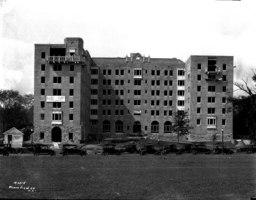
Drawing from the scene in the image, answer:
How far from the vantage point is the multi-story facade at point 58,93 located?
2781 inches

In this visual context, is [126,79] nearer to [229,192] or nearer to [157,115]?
[157,115]

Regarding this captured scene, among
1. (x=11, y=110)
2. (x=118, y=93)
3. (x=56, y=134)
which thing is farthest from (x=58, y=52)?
(x=118, y=93)

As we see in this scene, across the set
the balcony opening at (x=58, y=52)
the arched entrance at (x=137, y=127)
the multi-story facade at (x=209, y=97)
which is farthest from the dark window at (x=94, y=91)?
the multi-story facade at (x=209, y=97)

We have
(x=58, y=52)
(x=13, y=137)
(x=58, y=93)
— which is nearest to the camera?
(x=13, y=137)

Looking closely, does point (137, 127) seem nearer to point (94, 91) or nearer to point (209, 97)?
point (94, 91)

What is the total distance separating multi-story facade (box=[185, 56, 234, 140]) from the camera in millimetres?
79938

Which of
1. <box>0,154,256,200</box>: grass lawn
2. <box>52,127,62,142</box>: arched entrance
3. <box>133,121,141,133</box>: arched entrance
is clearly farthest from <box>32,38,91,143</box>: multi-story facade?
<box>0,154,256,200</box>: grass lawn

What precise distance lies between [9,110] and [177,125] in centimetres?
3687

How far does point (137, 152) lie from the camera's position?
163 ft

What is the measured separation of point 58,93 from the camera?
7075cm

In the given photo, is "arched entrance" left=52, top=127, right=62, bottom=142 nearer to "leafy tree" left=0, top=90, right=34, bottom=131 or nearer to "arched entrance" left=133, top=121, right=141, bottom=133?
"leafy tree" left=0, top=90, right=34, bottom=131

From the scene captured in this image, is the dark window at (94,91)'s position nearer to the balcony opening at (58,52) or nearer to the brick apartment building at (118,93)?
the brick apartment building at (118,93)

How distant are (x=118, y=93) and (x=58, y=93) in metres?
21.9

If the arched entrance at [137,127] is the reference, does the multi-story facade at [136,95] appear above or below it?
above
